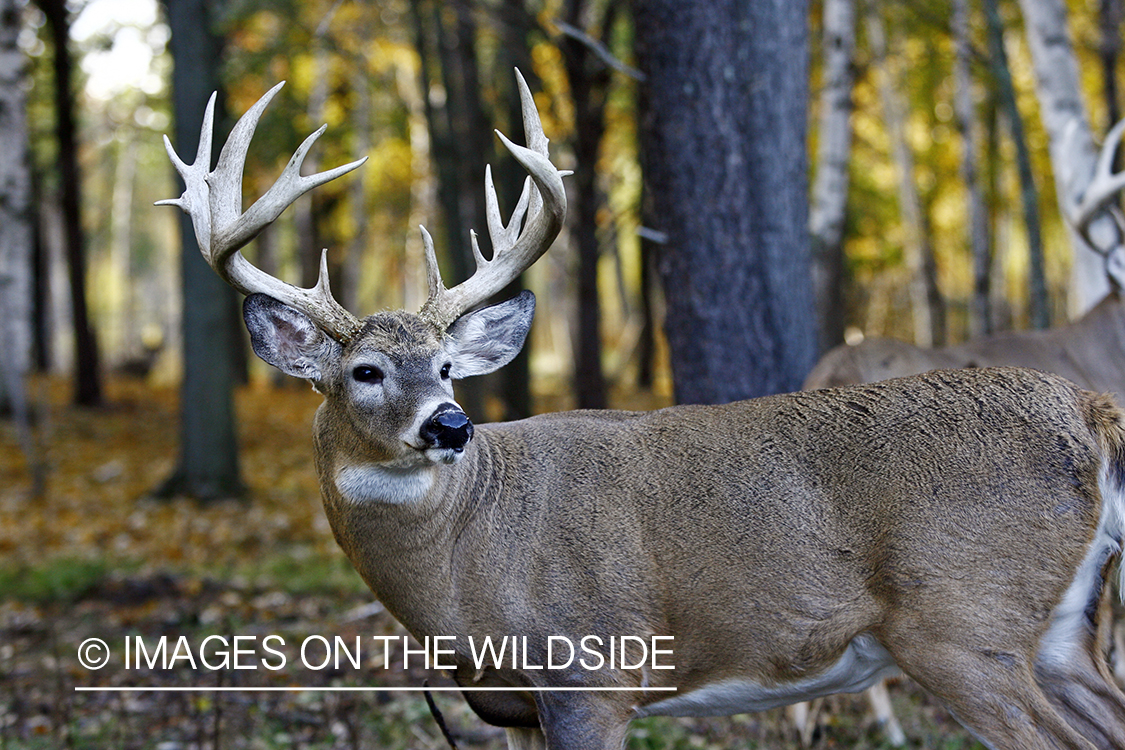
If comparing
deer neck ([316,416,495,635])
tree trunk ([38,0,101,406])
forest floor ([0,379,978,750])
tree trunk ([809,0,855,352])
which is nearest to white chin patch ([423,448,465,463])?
deer neck ([316,416,495,635])

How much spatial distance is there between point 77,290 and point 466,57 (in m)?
8.83

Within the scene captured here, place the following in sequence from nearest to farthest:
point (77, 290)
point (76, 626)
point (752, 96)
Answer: point (752, 96) → point (76, 626) → point (77, 290)

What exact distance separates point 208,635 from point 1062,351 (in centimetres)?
563

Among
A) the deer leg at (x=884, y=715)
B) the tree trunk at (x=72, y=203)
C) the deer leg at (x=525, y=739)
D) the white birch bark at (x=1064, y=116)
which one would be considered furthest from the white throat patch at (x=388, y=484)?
the tree trunk at (x=72, y=203)

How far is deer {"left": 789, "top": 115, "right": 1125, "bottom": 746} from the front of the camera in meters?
5.49

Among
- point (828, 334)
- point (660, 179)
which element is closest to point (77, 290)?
point (828, 334)

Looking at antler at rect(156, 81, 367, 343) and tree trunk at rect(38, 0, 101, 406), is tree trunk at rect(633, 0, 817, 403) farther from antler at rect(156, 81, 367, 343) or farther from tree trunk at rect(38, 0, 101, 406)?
tree trunk at rect(38, 0, 101, 406)

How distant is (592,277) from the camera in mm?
9539

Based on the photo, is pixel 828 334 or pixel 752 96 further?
pixel 828 334

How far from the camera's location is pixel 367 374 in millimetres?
3645

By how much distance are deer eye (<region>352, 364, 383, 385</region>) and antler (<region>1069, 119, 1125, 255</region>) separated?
558cm

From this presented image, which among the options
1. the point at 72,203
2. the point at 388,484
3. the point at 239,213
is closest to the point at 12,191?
the point at 72,203

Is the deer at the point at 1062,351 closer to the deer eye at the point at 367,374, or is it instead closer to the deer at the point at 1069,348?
the deer at the point at 1069,348

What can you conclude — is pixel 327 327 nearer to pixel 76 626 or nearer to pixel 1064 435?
pixel 1064 435
